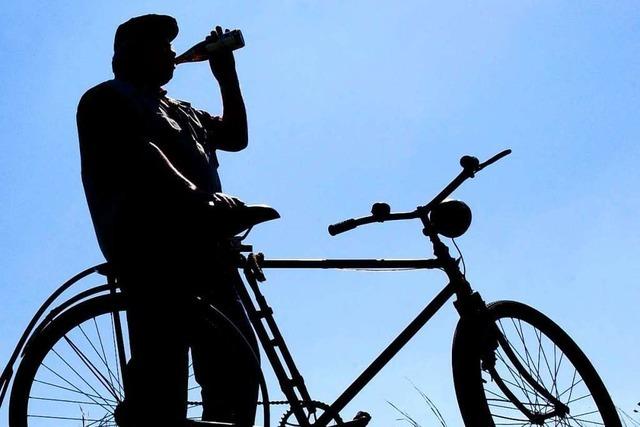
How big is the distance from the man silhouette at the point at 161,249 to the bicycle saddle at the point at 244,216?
16 mm

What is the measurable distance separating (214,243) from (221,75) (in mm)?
1179

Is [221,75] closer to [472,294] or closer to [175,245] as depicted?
[175,245]

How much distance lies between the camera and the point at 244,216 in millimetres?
4289

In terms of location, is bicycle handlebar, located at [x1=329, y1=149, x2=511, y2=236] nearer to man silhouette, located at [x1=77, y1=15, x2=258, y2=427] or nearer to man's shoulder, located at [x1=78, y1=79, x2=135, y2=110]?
man silhouette, located at [x1=77, y1=15, x2=258, y2=427]

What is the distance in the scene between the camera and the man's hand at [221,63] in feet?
Answer: 17.5

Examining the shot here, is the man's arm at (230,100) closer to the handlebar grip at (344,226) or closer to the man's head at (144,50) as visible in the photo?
the man's head at (144,50)

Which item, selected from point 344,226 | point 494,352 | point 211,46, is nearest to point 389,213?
point 344,226

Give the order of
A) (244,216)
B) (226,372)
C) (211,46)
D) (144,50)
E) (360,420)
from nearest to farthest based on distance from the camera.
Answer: (244,216)
(226,372)
(360,420)
(144,50)
(211,46)

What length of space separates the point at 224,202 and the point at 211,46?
1296 mm

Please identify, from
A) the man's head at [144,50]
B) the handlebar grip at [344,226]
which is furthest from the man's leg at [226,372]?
the man's head at [144,50]

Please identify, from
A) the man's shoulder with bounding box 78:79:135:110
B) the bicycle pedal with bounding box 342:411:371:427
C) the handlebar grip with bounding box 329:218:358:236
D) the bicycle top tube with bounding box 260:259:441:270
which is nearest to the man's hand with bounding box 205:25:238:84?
the man's shoulder with bounding box 78:79:135:110

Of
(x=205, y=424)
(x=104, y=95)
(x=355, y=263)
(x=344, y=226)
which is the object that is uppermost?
(x=104, y=95)

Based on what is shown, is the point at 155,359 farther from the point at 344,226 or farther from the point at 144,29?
the point at 144,29

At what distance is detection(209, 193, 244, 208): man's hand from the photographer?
4316 millimetres
